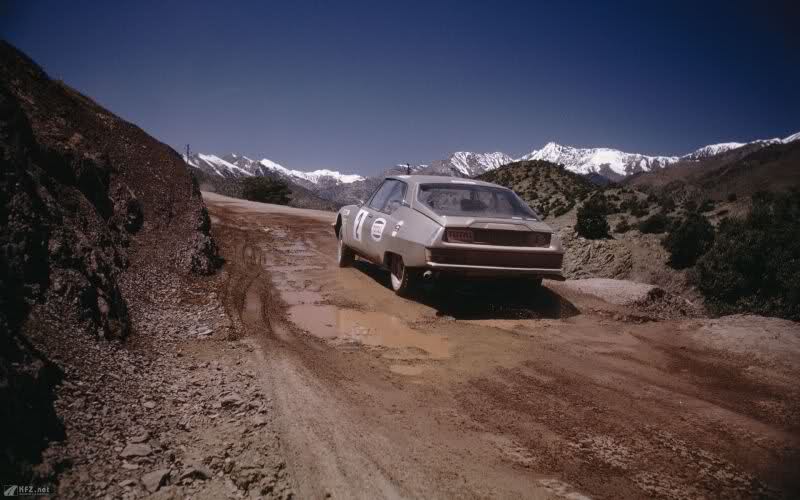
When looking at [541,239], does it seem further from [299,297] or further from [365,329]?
[299,297]

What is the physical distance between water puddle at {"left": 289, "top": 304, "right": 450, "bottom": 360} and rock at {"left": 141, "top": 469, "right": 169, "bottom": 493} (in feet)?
6.83

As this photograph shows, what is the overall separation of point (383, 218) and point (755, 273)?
24.5 feet

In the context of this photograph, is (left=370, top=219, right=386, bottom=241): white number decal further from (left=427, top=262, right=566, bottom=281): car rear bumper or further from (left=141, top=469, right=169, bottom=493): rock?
(left=141, top=469, right=169, bottom=493): rock

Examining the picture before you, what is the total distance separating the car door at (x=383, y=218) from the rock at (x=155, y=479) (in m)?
3.94

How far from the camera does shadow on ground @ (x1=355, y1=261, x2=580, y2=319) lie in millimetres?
5344

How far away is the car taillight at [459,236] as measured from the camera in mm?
4867

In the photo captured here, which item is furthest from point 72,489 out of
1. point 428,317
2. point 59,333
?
point 428,317

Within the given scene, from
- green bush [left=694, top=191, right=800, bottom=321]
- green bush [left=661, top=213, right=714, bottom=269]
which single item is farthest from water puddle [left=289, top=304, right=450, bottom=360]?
green bush [left=661, top=213, right=714, bottom=269]

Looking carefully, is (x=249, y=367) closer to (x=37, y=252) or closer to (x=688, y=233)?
(x=37, y=252)

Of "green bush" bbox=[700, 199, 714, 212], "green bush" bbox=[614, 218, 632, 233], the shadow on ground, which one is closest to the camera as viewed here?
the shadow on ground

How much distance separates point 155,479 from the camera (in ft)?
6.57

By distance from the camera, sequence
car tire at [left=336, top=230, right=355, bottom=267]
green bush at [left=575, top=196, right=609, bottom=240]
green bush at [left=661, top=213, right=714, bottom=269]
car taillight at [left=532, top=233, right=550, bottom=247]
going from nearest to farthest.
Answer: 1. car taillight at [left=532, top=233, right=550, bottom=247]
2. car tire at [left=336, top=230, right=355, bottom=267]
3. green bush at [left=661, top=213, right=714, bottom=269]
4. green bush at [left=575, top=196, right=609, bottom=240]

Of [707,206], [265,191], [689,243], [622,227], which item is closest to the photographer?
[689,243]

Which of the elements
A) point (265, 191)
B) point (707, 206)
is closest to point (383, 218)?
point (707, 206)
